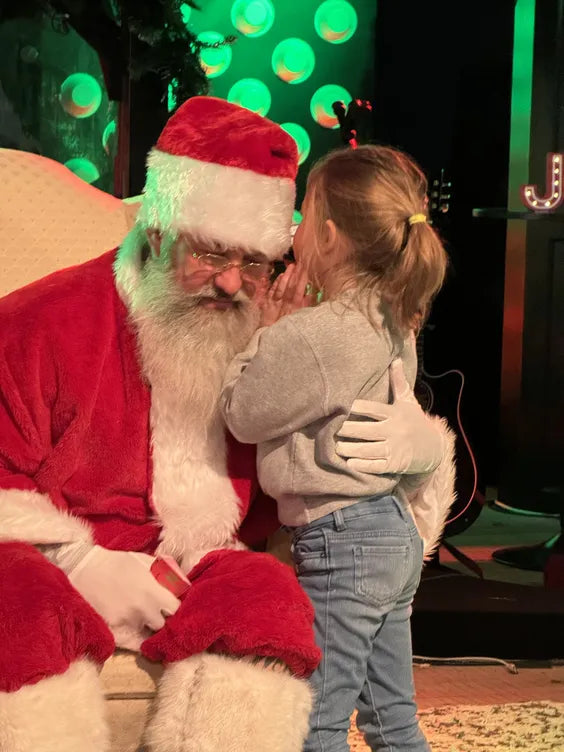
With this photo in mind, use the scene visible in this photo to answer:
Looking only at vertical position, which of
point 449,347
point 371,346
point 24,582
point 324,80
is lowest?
point 449,347

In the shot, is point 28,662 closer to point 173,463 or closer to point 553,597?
point 173,463

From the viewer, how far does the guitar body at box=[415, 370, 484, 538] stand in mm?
3293

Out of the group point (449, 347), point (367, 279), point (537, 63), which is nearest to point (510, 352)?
point (449, 347)

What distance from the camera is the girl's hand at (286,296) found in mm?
1767

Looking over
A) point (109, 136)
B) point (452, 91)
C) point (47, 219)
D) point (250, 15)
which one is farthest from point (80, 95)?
point (47, 219)

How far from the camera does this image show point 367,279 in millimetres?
1671

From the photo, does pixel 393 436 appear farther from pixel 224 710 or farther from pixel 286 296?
pixel 224 710

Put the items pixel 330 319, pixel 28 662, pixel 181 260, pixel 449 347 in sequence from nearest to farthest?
pixel 28 662, pixel 330 319, pixel 181 260, pixel 449 347

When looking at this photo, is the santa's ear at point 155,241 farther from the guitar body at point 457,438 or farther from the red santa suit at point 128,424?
the guitar body at point 457,438

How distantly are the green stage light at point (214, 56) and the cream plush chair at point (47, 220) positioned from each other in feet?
8.96

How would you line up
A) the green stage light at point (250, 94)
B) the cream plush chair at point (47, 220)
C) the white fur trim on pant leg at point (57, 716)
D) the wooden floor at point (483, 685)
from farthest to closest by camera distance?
the green stage light at point (250, 94) → the wooden floor at point (483, 685) → the cream plush chair at point (47, 220) → the white fur trim on pant leg at point (57, 716)

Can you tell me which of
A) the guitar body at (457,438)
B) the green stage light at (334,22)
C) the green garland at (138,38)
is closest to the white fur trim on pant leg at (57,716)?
the guitar body at (457,438)

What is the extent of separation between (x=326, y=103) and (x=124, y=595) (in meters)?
3.82

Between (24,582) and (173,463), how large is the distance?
40 cm
